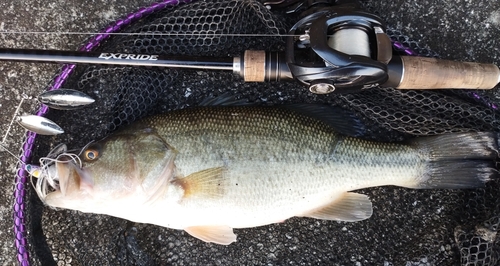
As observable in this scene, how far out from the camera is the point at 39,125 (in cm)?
199

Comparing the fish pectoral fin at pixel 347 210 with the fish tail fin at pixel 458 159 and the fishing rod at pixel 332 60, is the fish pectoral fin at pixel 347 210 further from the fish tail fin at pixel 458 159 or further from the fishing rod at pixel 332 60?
the fishing rod at pixel 332 60

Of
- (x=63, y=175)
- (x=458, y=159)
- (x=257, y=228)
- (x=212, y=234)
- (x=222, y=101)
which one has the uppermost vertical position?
(x=222, y=101)

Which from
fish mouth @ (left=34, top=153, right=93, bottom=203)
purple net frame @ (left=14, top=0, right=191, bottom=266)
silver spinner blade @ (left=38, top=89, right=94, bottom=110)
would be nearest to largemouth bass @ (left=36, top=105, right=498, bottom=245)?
fish mouth @ (left=34, top=153, right=93, bottom=203)

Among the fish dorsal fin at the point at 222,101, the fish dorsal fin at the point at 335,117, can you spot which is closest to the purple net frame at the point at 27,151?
the fish dorsal fin at the point at 335,117

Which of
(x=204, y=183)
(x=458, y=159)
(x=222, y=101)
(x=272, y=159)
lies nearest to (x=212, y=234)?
(x=204, y=183)

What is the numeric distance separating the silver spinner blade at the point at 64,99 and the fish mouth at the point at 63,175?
25 centimetres

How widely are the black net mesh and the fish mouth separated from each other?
0.88ft

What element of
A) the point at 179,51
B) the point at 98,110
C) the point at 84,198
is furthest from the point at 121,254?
the point at 179,51

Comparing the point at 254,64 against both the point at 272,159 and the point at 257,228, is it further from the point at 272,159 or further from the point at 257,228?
the point at 257,228

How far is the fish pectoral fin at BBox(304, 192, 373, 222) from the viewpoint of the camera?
2115 millimetres

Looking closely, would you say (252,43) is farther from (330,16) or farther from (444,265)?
(444,265)

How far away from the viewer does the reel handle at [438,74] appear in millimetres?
1928

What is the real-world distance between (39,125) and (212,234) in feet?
3.13

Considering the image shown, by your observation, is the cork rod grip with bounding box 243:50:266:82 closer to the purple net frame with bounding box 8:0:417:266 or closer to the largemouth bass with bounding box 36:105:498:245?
the largemouth bass with bounding box 36:105:498:245
